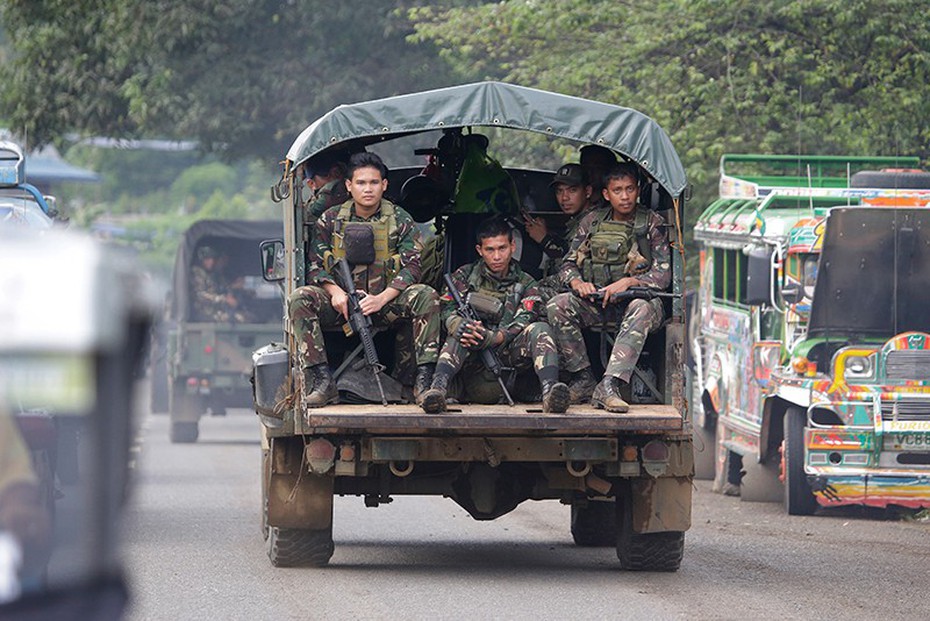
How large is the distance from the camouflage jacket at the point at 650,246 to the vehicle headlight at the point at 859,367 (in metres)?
3.46

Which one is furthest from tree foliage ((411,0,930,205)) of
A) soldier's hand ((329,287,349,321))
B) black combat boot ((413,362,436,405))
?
soldier's hand ((329,287,349,321))

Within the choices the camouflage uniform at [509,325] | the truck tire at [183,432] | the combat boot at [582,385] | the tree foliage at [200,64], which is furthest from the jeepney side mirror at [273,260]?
the tree foliage at [200,64]

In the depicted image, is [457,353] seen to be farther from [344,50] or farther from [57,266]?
[344,50]

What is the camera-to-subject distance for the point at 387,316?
33.1ft

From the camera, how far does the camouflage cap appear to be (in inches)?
434

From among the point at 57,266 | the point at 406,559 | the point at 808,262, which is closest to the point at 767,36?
the point at 808,262

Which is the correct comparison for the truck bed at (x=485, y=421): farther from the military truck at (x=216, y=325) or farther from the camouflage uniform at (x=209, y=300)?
the camouflage uniform at (x=209, y=300)

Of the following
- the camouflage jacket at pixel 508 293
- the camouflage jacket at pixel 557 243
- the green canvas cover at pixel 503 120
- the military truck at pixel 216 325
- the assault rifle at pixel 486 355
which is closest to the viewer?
the green canvas cover at pixel 503 120

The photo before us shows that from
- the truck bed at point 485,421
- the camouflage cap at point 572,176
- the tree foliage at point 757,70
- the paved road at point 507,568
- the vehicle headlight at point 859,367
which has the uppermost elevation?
the tree foliage at point 757,70

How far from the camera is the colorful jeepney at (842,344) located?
1327cm

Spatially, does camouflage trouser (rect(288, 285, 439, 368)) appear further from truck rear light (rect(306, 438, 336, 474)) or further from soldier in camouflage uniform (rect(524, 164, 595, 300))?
soldier in camouflage uniform (rect(524, 164, 595, 300))

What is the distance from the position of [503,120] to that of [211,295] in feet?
48.5

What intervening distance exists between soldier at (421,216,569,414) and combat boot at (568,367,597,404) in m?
0.19

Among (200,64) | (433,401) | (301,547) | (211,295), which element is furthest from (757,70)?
(200,64)
